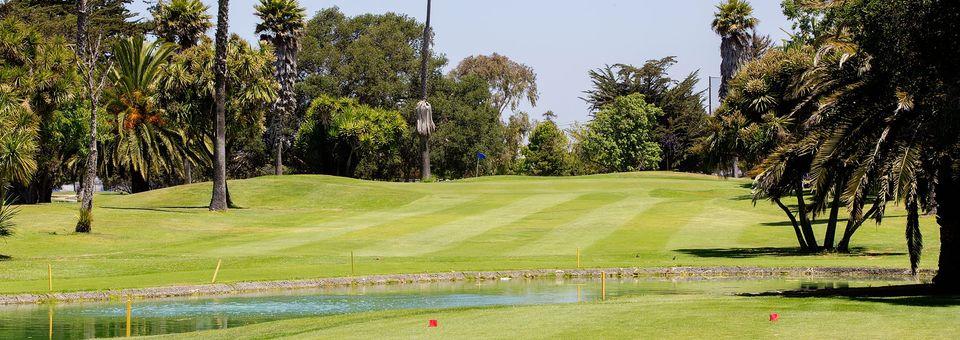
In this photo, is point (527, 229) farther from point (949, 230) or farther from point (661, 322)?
point (661, 322)

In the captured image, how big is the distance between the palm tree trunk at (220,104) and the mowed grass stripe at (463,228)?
14.3 m

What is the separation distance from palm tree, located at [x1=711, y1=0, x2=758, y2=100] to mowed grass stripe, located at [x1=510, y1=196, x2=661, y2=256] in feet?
123

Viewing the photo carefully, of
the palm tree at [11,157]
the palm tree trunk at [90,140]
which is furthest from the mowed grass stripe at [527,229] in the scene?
the palm tree trunk at [90,140]

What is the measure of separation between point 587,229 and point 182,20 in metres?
40.6

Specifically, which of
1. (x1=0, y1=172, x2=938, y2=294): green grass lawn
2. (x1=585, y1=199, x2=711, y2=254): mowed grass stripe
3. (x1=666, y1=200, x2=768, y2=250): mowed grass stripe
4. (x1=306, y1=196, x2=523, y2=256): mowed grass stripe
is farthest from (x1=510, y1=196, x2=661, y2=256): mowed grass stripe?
(x1=306, y1=196, x2=523, y2=256): mowed grass stripe

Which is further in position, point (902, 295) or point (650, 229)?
point (650, 229)

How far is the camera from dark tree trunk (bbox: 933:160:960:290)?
24.8 m

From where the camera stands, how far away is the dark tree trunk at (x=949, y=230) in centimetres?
2484

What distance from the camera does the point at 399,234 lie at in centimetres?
4969

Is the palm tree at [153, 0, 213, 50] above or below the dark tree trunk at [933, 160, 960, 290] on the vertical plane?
above

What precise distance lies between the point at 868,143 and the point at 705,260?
14193 mm

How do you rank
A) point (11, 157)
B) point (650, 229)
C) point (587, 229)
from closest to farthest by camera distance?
point (11, 157) < point (650, 229) < point (587, 229)

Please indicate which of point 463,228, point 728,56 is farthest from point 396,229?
point 728,56

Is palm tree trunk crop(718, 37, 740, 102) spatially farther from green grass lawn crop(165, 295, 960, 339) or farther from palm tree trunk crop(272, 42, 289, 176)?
green grass lawn crop(165, 295, 960, 339)
